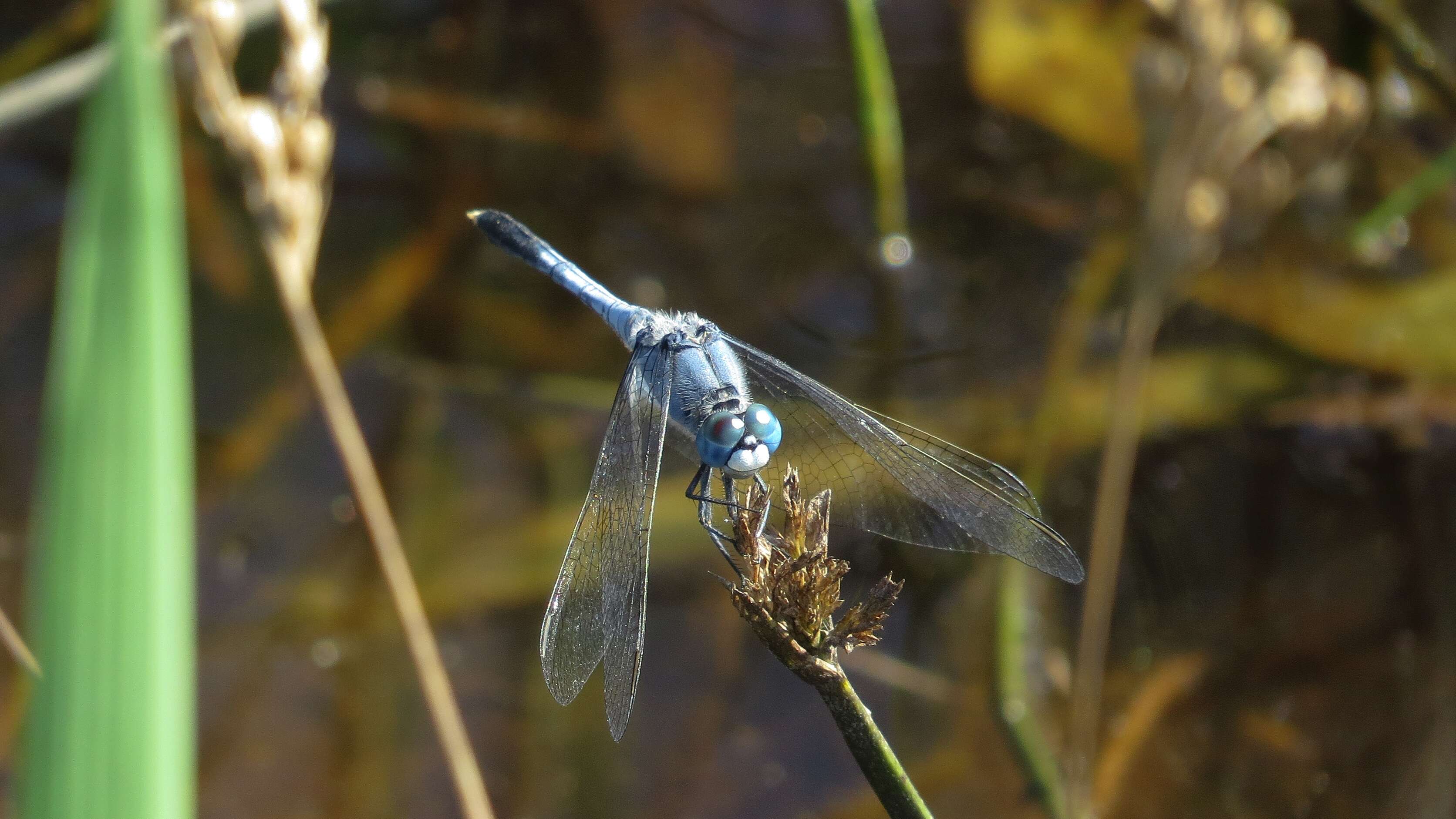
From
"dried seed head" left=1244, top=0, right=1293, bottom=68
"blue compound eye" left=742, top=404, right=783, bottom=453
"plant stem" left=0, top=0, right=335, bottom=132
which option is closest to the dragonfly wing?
"blue compound eye" left=742, top=404, right=783, bottom=453

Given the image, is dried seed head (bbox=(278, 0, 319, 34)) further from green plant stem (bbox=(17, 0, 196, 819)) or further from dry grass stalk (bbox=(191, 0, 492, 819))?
green plant stem (bbox=(17, 0, 196, 819))

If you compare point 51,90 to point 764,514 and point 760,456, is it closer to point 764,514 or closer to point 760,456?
point 760,456

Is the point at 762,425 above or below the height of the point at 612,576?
above

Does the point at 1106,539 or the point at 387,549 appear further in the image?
the point at 1106,539

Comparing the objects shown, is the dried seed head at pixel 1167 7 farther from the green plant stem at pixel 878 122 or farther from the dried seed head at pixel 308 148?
the dried seed head at pixel 308 148

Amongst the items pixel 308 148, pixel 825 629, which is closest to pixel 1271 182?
pixel 825 629

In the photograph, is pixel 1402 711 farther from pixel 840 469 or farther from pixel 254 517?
pixel 254 517
